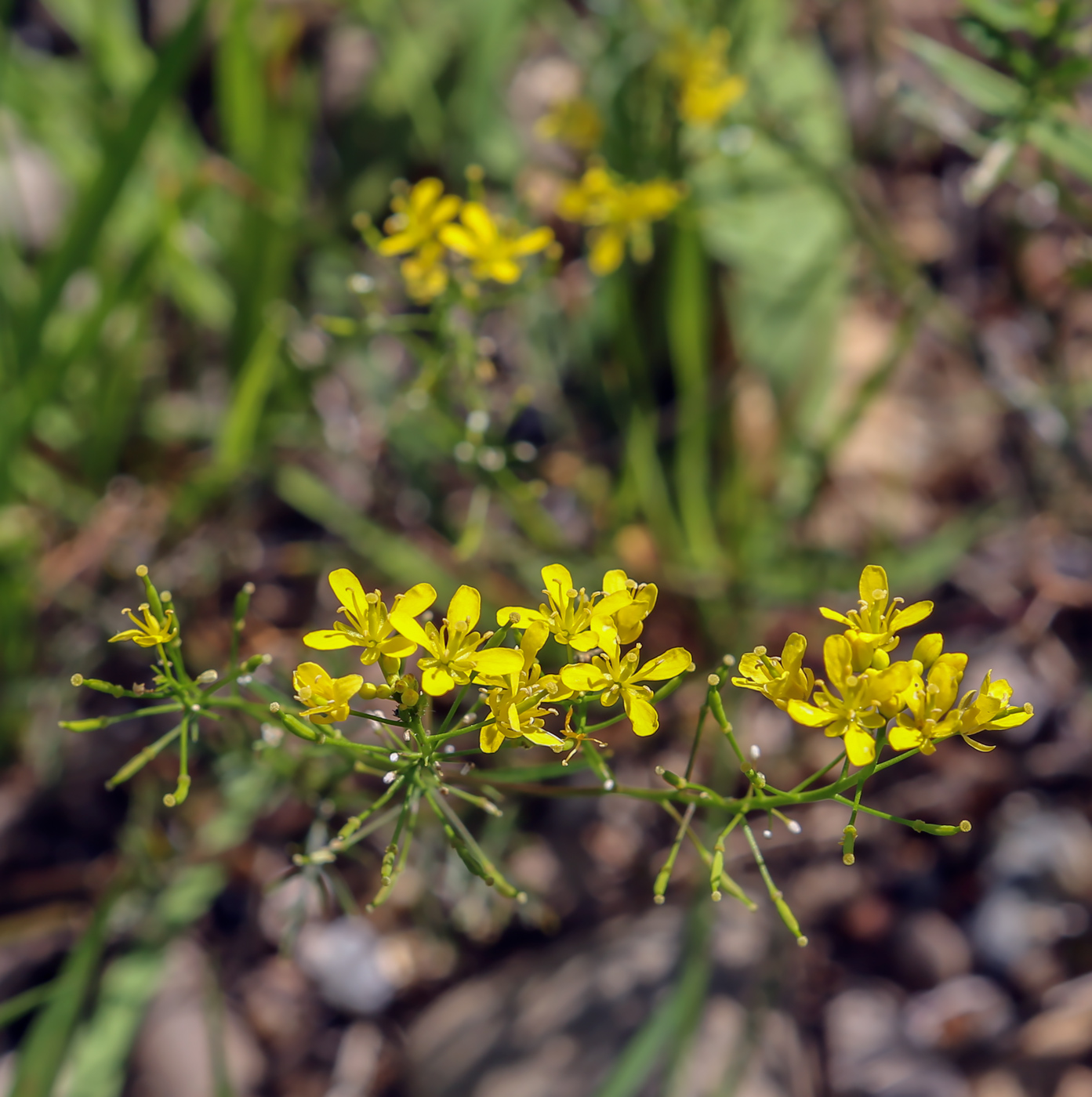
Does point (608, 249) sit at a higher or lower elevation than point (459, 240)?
lower

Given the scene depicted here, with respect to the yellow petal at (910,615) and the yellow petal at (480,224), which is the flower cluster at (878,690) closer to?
the yellow petal at (910,615)

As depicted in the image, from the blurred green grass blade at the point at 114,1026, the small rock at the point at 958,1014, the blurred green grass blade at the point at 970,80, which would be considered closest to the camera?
the blurred green grass blade at the point at 970,80

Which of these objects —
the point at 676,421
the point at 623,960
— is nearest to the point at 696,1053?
the point at 623,960

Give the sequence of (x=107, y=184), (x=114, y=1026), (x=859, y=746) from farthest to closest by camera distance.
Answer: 1. (x=107, y=184)
2. (x=114, y=1026)
3. (x=859, y=746)

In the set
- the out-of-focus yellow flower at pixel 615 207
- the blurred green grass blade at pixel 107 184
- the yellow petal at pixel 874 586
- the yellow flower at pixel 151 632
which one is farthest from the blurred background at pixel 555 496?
the yellow petal at pixel 874 586

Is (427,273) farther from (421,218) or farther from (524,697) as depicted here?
(524,697)

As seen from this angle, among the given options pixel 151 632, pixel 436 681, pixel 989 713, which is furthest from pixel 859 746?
pixel 151 632
